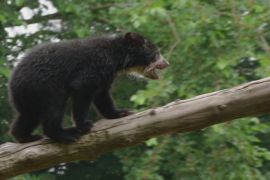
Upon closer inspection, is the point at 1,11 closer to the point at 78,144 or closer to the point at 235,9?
the point at 235,9

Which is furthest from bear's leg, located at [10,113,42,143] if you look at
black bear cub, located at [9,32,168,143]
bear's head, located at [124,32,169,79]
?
bear's head, located at [124,32,169,79]

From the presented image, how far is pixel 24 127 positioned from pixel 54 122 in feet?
1.21

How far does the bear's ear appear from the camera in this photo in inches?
232

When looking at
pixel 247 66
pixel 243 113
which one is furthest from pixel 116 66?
pixel 247 66

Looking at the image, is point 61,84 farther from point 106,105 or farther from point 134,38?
point 134,38

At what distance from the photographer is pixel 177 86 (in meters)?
8.63

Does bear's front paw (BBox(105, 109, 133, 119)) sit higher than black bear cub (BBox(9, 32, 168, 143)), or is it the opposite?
black bear cub (BBox(9, 32, 168, 143))

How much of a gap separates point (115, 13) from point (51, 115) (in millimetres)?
4294

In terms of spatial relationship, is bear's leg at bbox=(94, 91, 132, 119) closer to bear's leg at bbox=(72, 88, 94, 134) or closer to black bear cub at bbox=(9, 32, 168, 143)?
black bear cub at bbox=(9, 32, 168, 143)

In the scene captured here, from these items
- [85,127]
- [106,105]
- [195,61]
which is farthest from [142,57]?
[195,61]

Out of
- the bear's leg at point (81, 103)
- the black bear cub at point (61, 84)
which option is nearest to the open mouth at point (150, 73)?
the black bear cub at point (61, 84)

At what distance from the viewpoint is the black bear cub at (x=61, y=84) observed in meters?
5.21

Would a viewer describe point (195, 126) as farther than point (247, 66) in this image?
No

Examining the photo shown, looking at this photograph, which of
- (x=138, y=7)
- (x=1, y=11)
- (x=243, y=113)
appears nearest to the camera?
(x=243, y=113)
